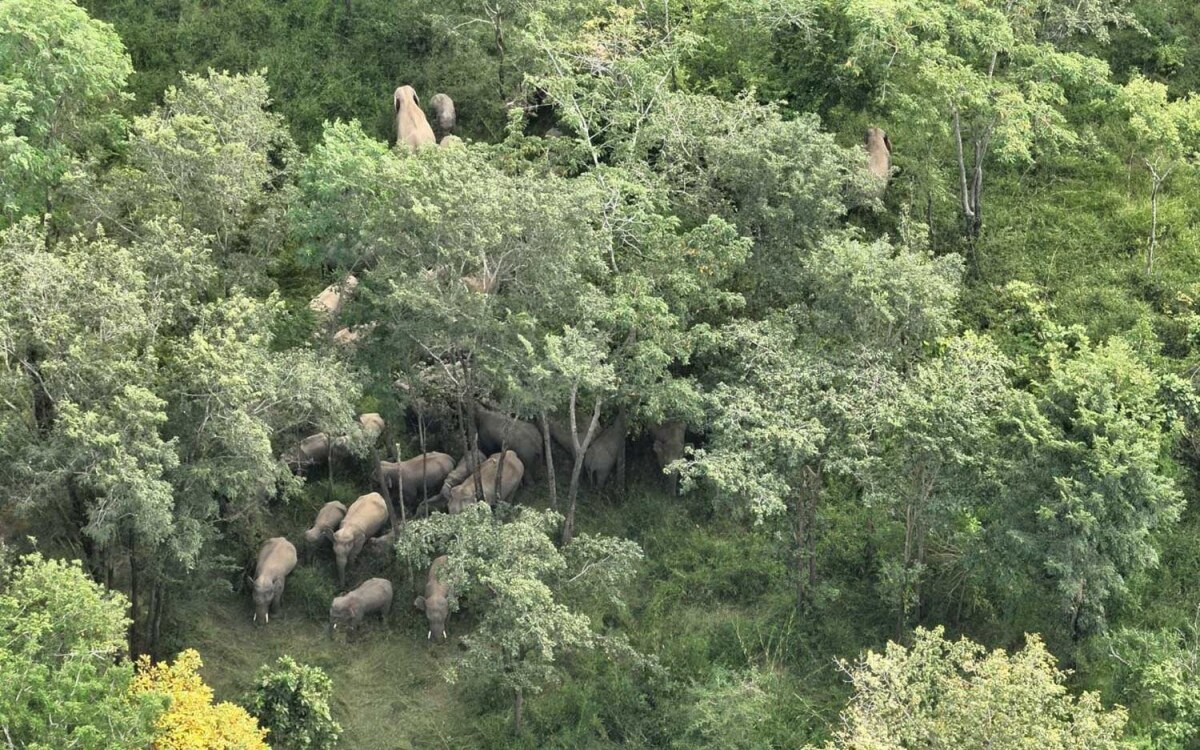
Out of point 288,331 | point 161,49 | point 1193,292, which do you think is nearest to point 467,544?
point 288,331

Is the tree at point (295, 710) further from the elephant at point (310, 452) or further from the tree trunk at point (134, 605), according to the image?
the elephant at point (310, 452)

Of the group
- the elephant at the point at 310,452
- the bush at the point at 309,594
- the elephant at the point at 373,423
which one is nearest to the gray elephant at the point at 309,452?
the elephant at the point at 310,452

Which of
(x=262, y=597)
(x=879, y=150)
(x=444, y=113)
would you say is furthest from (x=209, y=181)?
(x=879, y=150)

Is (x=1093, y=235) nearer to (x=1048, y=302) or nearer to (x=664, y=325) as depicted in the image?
(x=1048, y=302)

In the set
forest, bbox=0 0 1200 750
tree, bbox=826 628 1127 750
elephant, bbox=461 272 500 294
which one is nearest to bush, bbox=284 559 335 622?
forest, bbox=0 0 1200 750

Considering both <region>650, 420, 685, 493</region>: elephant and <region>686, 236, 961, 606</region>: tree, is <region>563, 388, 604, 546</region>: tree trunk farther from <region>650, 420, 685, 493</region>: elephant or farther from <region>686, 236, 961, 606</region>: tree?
<region>686, 236, 961, 606</region>: tree

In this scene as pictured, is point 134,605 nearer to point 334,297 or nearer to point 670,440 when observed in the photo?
point 334,297
